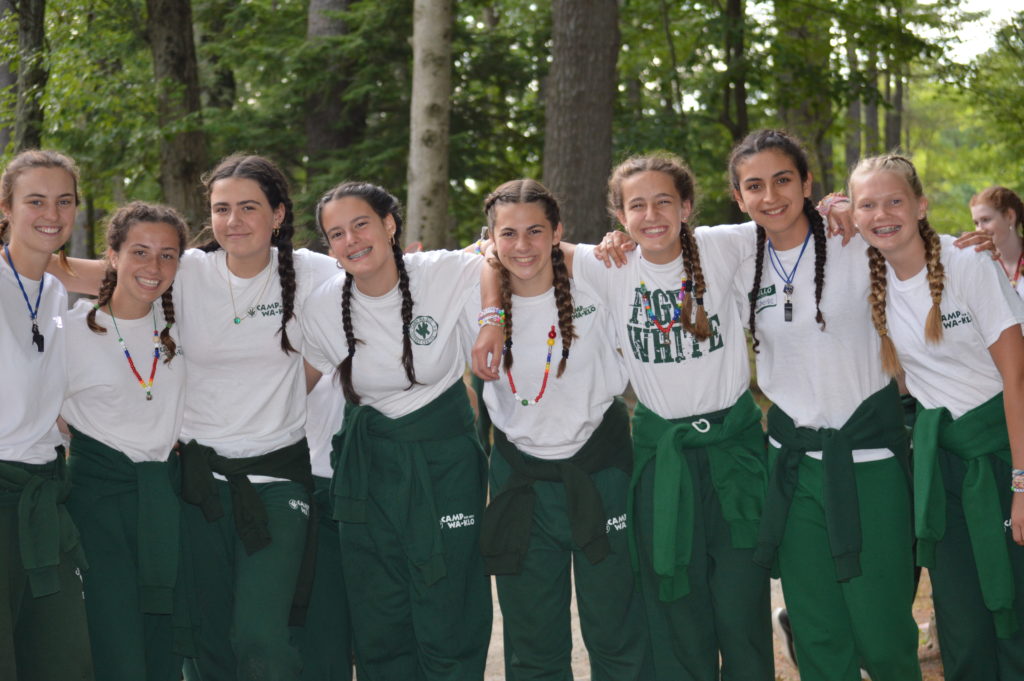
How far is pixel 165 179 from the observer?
10.2 meters

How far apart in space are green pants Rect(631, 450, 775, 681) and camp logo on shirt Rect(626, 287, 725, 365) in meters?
0.39

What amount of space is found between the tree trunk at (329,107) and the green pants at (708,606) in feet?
28.9

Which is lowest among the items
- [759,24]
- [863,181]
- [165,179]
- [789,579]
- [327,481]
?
[789,579]

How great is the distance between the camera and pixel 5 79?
10406 mm

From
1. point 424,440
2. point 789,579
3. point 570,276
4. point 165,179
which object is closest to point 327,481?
point 424,440

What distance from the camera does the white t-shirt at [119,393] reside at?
3963mm

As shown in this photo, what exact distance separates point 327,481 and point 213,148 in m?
9.09

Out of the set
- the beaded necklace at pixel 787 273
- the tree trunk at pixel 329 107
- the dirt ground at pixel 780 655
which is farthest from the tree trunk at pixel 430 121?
the beaded necklace at pixel 787 273

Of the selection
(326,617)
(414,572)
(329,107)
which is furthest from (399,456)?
(329,107)

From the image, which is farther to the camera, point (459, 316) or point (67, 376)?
point (459, 316)

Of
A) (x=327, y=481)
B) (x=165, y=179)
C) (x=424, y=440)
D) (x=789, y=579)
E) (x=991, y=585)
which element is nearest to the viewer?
(x=991, y=585)

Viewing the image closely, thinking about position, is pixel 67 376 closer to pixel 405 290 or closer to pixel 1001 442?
pixel 405 290

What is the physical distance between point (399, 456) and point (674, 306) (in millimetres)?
1262

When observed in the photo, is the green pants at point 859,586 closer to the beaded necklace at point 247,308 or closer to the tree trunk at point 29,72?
the beaded necklace at point 247,308
